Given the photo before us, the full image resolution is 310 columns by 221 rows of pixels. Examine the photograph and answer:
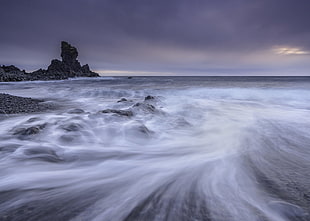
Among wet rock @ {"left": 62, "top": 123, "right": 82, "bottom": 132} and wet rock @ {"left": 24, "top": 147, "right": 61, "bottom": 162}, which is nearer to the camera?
wet rock @ {"left": 24, "top": 147, "right": 61, "bottom": 162}

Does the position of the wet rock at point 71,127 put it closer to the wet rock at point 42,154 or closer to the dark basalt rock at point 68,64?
the wet rock at point 42,154

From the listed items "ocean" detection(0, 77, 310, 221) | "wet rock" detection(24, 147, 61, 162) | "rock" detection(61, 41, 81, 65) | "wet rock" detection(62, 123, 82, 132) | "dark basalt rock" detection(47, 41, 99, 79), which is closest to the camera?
"ocean" detection(0, 77, 310, 221)

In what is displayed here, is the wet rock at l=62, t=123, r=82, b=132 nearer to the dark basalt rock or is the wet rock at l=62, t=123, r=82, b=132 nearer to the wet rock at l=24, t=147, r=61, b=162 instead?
the wet rock at l=24, t=147, r=61, b=162

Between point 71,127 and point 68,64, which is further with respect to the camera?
point 68,64

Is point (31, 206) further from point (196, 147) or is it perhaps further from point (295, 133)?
point (295, 133)

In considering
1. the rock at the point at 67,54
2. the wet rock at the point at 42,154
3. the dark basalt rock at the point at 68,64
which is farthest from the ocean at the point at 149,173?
the rock at the point at 67,54

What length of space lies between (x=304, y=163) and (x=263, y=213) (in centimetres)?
176

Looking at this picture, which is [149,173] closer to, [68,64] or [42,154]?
[42,154]

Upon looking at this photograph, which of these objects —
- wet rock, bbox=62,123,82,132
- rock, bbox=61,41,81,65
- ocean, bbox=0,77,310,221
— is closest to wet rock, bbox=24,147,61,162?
ocean, bbox=0,77,310,221

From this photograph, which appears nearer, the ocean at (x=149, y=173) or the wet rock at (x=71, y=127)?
the ocean at (x=149, y=173)

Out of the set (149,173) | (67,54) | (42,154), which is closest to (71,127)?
(42,154)

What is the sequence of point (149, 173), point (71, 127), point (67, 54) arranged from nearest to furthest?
point (149, 173), point (71, 127), point (67, 54)

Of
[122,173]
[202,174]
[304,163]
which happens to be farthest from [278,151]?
[122,173]

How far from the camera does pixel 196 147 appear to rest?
3854 mm
